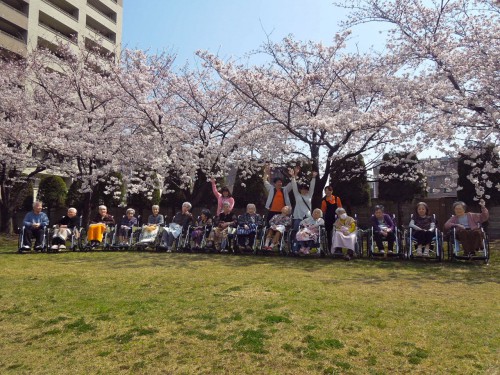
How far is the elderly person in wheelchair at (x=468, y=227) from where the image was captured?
7.37 m

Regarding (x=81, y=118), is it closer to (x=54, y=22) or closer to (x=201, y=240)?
(x=201, y=240)

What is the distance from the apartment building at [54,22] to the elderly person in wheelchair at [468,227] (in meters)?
23.2

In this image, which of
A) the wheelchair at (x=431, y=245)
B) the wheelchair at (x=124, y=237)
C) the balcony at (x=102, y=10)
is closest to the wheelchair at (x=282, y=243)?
the wheelchair at (x=431, y=245)

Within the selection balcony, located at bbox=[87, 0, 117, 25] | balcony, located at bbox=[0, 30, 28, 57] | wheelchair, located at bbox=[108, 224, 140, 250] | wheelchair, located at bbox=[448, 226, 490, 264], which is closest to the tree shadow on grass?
wheelchair, located at bbox=[448, 226, 490, 264]

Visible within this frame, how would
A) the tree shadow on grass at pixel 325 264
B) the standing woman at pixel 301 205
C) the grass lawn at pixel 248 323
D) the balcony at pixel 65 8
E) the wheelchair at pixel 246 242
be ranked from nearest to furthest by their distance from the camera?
the grass lawn at pixel 248 323 < the tree shadow on grass at pixel 325 264 < the standing woman at pixel 301 205 < the wheelchair at pixel 246 242 < the balcony at pixel 65 8

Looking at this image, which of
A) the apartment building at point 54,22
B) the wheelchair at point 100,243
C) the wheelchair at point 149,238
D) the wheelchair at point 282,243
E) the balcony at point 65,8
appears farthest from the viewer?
the balcony at point 65,8

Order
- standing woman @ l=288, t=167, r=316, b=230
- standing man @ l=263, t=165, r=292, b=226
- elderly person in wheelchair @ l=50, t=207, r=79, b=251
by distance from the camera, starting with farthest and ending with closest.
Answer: elderly person in wheelchair @ l=50, t=207, r=79, b=251, standing man @ l=263, t=165, r=292, b=226, standing woman @ l=288, t=167, r=316, b=230

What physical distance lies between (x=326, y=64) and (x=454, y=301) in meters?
8.71

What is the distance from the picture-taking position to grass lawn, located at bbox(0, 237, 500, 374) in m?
2.84

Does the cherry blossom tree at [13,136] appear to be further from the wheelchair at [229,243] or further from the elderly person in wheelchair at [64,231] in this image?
the wheelchair at [229,243]

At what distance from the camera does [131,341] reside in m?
3.22

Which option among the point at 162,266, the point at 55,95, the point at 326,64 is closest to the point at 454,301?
the point at 162,266

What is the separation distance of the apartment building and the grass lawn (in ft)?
77.4

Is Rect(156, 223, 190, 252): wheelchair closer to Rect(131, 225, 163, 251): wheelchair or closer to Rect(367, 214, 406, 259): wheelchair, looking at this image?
Rect(131, 225, 163, 251): wheelchair
